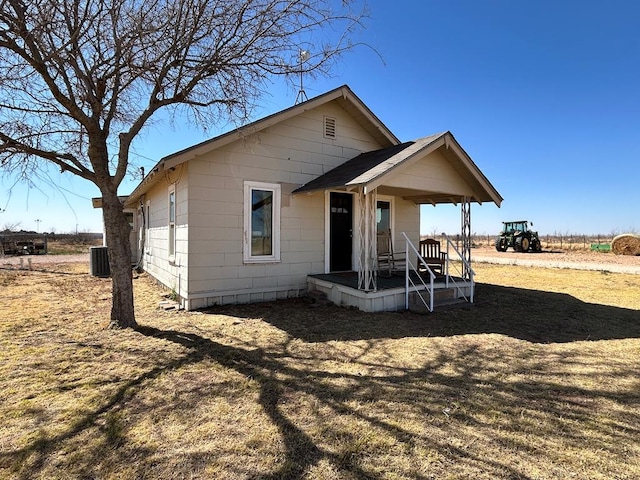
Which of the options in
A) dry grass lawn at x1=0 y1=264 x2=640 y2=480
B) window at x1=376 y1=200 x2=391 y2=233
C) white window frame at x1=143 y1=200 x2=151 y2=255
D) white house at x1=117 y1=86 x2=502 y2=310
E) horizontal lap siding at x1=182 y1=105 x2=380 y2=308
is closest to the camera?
dry grass lawn at x1=0 y1=264 x2=640 y2=480

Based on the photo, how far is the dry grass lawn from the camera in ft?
7.55

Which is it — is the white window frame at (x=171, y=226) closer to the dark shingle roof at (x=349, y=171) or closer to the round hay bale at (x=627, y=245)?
the dark shingle roof at (x=349, y=171)

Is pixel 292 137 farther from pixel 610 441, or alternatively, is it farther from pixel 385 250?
pixel 610 441

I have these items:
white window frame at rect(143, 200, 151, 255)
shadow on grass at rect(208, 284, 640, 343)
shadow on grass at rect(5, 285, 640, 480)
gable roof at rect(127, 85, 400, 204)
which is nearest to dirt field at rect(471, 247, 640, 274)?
shadow on grass at rect(208, 284, 640, 343)

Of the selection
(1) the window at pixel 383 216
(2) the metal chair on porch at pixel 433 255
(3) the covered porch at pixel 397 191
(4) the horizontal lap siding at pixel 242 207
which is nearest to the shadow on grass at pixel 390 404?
(3) the covered porch at pixel 397 191

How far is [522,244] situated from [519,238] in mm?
505

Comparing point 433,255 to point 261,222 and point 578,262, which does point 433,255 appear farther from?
point 578,262

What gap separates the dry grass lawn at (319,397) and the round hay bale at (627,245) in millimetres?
24207

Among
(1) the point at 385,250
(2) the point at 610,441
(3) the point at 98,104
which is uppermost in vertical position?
(3) the point at 98,104

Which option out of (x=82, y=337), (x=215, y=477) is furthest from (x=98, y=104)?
(x=215, y=477)

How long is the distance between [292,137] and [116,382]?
239 inches

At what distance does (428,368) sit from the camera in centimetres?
398

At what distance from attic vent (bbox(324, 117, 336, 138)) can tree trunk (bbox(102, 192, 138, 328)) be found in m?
5.04

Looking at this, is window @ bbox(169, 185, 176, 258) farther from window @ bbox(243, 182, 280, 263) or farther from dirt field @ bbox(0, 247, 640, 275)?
dirt field @ bbox(0, 247, 640, 275)
